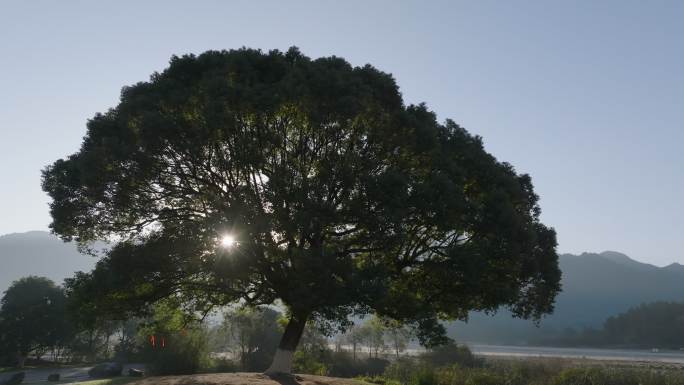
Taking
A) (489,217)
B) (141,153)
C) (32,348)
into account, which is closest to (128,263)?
(141,153)

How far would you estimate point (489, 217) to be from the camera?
868 inches

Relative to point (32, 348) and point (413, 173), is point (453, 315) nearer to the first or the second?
point (413, 173)

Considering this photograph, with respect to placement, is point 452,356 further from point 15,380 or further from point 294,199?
point 294,199

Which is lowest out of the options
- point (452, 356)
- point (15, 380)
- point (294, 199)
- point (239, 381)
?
point (452, 356)

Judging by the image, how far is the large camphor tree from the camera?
67.1 feet

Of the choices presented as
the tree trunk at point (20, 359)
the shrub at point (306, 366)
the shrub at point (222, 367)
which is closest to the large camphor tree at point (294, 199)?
the shrub at point (306, 366)

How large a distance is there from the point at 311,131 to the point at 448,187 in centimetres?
653

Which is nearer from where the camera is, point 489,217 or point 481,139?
point 489,217

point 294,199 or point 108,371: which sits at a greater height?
point 294,199

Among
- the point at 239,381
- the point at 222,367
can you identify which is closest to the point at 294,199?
the point at 239,381

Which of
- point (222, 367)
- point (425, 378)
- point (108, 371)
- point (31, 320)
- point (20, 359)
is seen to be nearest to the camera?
point (425, 378)

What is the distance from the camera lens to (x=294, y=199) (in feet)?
66.3

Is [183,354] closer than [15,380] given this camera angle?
No

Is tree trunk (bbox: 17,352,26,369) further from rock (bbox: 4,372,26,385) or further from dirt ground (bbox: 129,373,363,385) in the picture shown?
dirt ground (bbox: 129,373,363,385)
